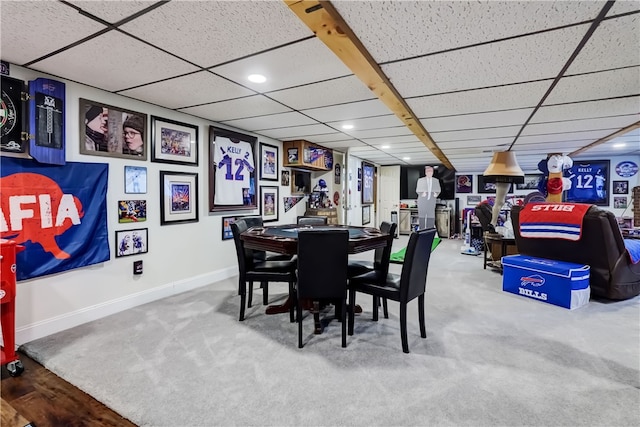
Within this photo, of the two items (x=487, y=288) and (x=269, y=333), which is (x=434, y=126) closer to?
(x=487, y=288)

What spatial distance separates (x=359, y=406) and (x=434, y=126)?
342cm

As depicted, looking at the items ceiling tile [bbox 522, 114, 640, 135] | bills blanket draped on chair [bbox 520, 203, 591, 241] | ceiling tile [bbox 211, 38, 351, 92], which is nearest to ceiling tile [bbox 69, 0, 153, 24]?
ceiling tile [bbox 211, 38, 351, 92]

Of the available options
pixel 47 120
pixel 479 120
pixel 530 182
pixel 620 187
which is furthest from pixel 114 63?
pixel 530 182

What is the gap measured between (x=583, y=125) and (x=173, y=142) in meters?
4.87

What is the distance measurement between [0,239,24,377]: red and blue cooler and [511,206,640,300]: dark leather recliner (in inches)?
201

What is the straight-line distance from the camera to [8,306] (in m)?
2.08

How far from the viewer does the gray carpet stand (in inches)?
68.1

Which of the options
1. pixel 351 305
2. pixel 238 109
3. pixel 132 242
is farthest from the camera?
Result: pixel 238 109

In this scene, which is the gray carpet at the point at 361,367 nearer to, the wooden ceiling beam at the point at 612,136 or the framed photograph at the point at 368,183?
the wooden ceiling beam at the point at 612,136

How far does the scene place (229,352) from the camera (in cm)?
237

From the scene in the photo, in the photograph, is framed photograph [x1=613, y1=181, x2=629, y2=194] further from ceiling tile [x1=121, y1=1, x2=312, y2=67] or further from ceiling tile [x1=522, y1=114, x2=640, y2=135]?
ceiling tile [x1=121, y1=1, x2=312, y2=67]

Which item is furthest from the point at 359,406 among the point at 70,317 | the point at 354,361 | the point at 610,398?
the point at 70,317

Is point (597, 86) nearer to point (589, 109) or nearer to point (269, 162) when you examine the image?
point (589, 109)

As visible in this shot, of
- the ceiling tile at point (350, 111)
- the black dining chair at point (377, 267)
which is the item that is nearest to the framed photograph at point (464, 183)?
the ceiling tile at point (350, 111)
